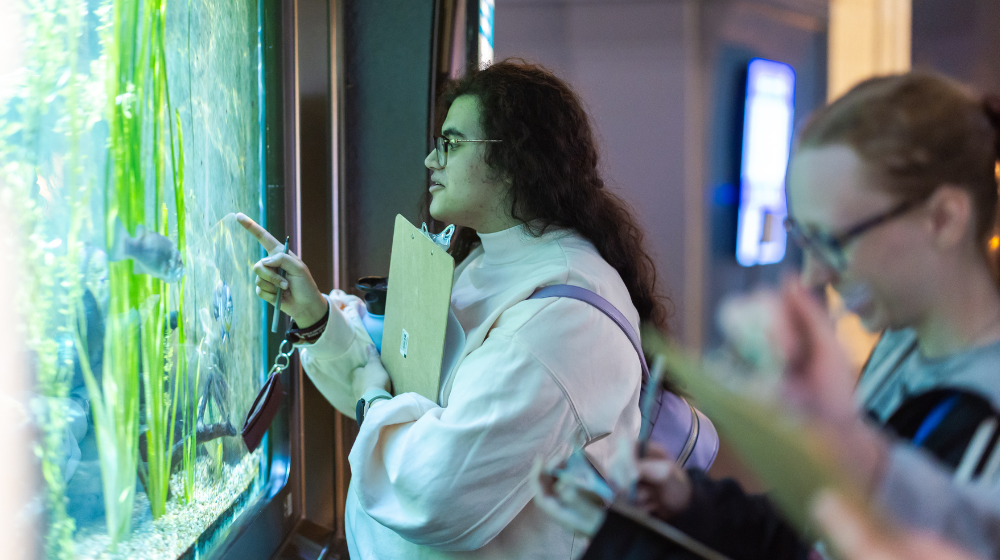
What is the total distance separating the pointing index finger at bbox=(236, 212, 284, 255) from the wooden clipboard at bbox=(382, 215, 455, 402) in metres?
0.23

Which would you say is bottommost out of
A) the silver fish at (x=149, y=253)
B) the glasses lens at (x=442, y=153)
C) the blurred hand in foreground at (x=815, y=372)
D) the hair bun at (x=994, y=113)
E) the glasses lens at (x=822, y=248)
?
the silver fish at (x=149, y=253)

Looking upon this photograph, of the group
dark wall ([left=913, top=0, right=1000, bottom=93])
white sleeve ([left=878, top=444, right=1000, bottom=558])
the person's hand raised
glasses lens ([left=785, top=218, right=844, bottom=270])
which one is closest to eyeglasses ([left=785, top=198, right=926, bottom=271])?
glasses lens ([left=785, top=218, right=844, bottom=270])

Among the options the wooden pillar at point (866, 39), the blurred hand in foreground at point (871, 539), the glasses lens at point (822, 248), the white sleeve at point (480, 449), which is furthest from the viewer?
the wooden pillar at point (866, 39)

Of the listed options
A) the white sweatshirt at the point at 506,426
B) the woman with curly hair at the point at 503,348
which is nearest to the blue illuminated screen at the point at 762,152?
the woman with curly hair at the point at 503,348

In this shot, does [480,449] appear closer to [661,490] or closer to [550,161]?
[661,490]

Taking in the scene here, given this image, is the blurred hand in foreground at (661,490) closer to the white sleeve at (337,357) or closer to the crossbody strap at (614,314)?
the crossbody strap at (614,314)

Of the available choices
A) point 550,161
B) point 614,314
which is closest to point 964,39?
point 550,161

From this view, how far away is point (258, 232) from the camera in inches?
50.6

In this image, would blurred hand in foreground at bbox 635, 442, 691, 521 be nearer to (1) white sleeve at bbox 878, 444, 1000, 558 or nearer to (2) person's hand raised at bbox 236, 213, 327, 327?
(1) white sleeve at bbox 878, 444, 1000, 558

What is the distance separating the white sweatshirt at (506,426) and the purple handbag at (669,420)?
0.02 meters

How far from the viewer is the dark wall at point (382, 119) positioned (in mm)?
1777

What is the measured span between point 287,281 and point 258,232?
10cm

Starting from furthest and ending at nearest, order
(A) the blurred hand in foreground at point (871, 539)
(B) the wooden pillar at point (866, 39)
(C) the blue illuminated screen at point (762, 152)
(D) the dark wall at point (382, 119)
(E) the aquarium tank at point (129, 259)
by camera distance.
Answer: (C) the blue illuminated screen at point (762, 152) → (B) the wooden pillar at point (866, 39) → (D) the dark wall at point (382, 119) → (E) the aquarium tank at point (129, 259) → (A) the blurred hand in foreground at point (871, 539)

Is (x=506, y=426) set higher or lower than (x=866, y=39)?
lower
